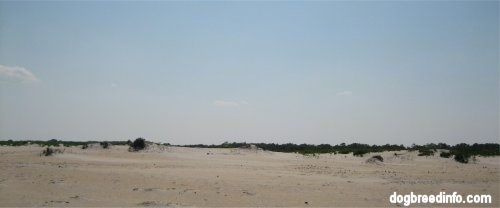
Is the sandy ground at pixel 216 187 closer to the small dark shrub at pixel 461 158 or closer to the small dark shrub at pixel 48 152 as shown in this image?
the small dark shrub at pixel 461 158

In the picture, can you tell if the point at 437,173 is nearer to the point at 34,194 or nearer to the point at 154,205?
the point at 154,205

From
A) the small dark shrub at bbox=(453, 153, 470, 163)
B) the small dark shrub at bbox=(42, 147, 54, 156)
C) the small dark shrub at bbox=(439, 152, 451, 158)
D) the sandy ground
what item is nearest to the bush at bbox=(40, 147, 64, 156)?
the small dark shrub at bbox=(42, 147, 54, 156)

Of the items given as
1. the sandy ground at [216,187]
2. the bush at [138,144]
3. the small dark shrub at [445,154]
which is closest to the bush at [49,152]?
the bush at [138,144]

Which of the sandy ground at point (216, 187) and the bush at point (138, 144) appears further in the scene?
the bush at point (138, 144)

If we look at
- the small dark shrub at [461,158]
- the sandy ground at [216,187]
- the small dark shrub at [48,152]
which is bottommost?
the sandy ground at [216,187]

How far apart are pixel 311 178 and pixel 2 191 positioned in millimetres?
11218

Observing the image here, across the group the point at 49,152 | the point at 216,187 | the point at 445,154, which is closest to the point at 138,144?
the point at 49,152

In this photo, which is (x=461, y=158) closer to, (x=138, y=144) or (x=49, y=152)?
(x=138, y=144)

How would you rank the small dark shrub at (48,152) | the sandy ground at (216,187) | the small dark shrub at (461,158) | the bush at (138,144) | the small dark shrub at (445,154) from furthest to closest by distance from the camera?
the bush at (138,144) → the small dark shrub at (445,154) → the small dark shrub at (48,152) → the small dark shrub at (461,158) → the sandy ground at (216,187)

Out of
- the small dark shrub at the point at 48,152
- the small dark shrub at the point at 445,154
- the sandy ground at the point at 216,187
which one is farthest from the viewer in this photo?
the small dark shrub at the point at 445,154

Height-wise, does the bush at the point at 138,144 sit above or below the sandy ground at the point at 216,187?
above

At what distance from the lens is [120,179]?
15938 mm

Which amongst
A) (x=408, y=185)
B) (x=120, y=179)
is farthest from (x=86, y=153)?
(x=408, y=185)

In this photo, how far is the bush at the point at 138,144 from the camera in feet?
104
